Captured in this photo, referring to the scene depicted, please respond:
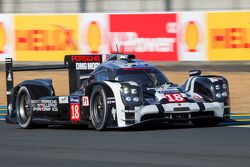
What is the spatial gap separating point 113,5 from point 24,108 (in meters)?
15.5

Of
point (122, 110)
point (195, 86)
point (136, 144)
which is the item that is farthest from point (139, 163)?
point (195, 86)

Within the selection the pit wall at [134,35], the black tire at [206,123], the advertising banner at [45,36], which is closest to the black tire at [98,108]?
the black tire at [206,123]

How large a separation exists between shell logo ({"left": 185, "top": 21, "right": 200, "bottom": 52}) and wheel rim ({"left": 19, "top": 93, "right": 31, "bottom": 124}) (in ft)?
35.9

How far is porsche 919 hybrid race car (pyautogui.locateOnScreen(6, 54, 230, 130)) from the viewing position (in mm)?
11453

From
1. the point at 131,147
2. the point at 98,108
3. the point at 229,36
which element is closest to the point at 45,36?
the point at 229,36

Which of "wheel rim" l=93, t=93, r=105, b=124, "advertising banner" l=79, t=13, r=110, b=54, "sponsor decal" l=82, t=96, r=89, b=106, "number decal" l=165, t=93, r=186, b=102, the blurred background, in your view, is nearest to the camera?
"number decal" l=165, t=93, r=186, b=102

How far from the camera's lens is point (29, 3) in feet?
96.1

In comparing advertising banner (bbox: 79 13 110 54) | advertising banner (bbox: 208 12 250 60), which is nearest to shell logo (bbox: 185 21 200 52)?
advertising banner (bbox: 208 12 250 60)

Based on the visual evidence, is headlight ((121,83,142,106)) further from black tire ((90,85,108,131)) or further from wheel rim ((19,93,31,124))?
wheel rim ((19,93,31,124))

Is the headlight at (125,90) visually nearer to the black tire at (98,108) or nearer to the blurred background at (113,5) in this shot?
the black tire at (98,108)

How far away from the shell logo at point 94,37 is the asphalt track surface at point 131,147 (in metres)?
12.3

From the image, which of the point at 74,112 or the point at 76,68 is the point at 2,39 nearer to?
the point at 76,68

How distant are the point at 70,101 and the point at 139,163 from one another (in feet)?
14.8

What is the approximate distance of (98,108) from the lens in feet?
39.1
